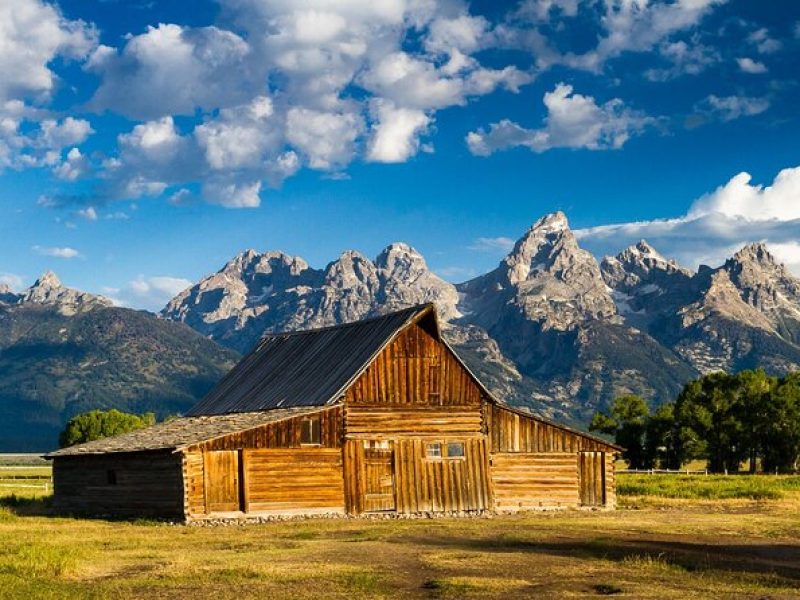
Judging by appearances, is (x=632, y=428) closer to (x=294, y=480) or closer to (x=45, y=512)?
(x=294, y=480)

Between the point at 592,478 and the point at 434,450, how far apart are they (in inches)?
336

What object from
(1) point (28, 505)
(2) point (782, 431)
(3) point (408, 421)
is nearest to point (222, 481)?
(3) point (408, 421)

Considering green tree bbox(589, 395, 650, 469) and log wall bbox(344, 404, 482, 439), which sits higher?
log wall bbox(344, 404, 482, 439)

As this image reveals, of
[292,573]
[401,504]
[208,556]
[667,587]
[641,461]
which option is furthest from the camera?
[641,461]

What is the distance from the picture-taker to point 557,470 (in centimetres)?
5344

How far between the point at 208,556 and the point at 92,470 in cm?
2206

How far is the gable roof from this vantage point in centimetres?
5091

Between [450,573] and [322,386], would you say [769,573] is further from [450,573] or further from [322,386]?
[322,386]

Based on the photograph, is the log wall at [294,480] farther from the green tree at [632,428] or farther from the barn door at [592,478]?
the green tree at [632,428]

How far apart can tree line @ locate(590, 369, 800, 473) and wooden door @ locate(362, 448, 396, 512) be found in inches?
2401

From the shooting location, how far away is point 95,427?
335 feet

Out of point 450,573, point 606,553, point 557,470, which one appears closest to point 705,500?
point 557,470

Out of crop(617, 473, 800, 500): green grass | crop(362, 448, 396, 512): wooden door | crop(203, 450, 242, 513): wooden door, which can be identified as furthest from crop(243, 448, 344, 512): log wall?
crop(617, 473, 800, 500): green grass

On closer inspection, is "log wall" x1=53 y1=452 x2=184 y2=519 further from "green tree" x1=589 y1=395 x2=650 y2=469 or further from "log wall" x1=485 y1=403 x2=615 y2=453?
"green tree" x1=589 y1=395 x2=650 y2=469
